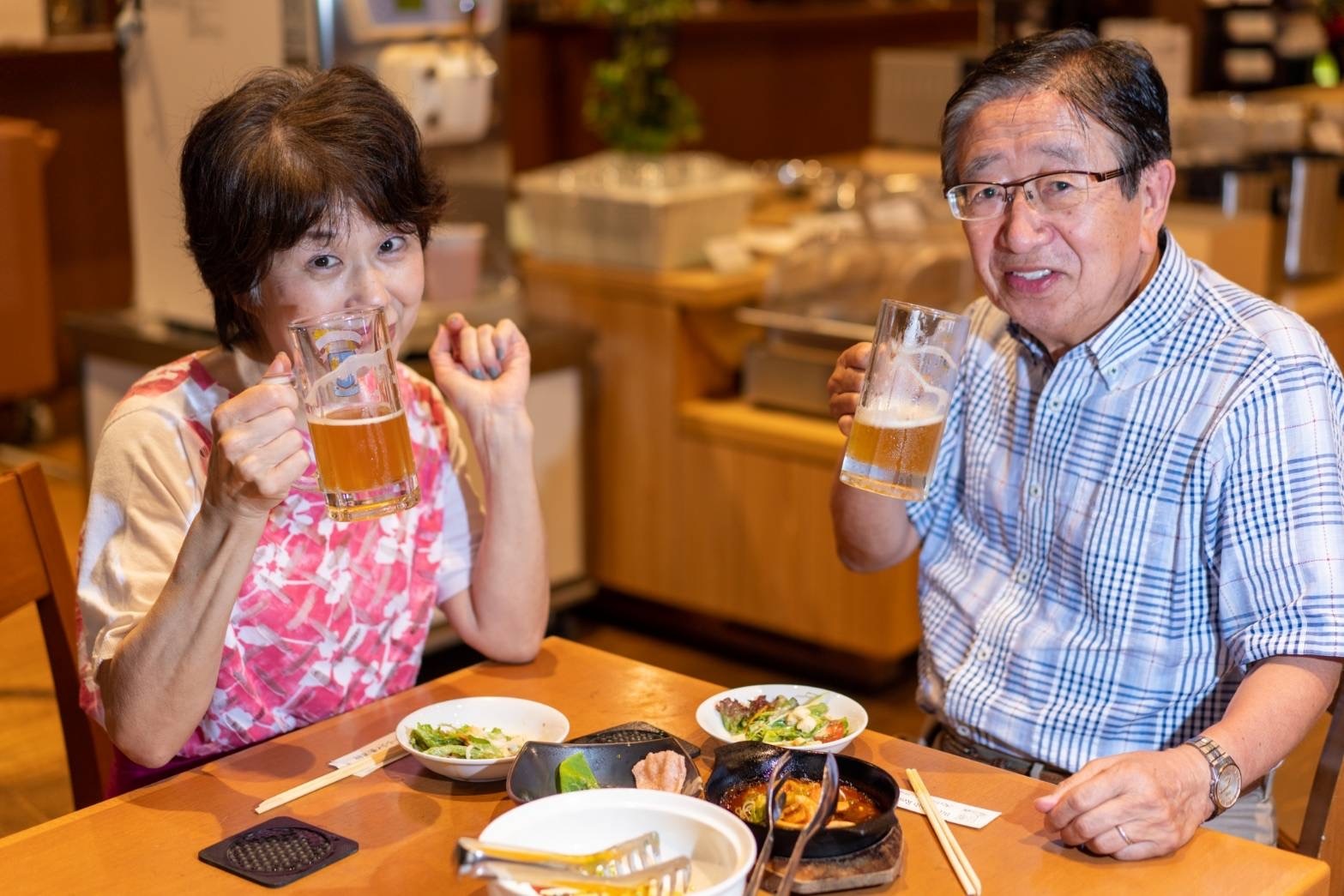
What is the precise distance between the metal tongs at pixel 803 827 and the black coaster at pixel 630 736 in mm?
162

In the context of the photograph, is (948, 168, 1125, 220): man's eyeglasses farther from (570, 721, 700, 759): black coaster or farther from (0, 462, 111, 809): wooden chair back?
(0, 462, 111, 809): wooden chair back

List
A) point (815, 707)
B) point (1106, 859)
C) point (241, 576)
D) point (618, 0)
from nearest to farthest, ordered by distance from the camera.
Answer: point (1106, 859) < point (241, 576) < point (815, 707) < point (618, 0)

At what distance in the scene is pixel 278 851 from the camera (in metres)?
1.45

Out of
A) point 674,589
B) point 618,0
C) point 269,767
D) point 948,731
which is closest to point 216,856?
point 269,767

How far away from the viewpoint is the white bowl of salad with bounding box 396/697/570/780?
5.14 feet

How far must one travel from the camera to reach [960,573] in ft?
6.82

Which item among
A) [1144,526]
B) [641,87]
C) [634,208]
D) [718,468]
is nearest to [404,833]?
[1144,526]

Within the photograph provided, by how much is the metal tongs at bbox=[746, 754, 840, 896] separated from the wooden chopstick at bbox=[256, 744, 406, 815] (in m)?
0.45

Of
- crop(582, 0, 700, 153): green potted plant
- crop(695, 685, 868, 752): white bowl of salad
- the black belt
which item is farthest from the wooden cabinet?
crop(695, 685, 868, 752): white bowl of salad

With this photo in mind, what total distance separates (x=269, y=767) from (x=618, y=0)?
2.96 metres

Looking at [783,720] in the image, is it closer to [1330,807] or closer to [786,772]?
[786,772]

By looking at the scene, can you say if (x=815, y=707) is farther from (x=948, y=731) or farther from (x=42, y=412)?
(x=42, y=412)

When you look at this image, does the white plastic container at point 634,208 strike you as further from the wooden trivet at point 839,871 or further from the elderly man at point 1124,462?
the wooden trivet at point 839,871

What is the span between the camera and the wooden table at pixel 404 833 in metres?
1.40
